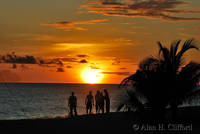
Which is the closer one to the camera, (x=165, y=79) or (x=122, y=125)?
(x=165, y=79)

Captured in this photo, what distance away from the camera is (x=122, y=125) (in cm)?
1716

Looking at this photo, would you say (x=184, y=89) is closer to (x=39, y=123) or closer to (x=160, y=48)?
(x=160, y=48)

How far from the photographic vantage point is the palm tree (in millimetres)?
9820

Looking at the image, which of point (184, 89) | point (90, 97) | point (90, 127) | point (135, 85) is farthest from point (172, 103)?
point (90, 97)

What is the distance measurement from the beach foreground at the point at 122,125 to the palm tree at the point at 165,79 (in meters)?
0.52

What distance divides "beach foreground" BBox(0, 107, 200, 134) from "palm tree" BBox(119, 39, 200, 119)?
1.71ft

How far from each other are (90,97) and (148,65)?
599 inches

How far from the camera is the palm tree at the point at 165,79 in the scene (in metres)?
9.82

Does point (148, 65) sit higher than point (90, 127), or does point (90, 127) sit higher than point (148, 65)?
point (148, 65)

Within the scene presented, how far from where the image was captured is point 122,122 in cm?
1828

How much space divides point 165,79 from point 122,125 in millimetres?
7819

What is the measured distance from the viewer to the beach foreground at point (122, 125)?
33.1 ft

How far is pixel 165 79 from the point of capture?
9.83 m

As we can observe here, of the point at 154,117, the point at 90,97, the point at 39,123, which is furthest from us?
the point at 90,97
